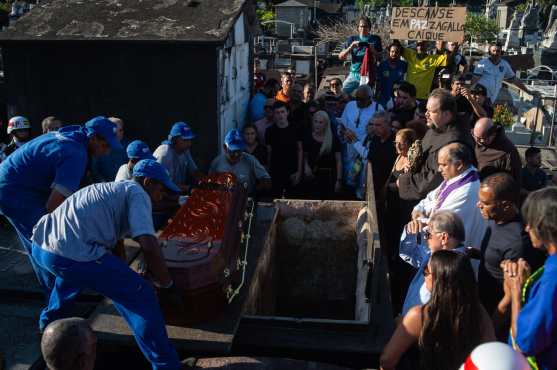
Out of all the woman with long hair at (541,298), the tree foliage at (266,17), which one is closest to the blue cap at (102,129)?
the woman with long hair at (541,298)

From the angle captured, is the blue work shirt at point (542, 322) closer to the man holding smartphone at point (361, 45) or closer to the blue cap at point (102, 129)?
the blue cap at point (102, 129)

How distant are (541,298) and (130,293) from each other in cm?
233

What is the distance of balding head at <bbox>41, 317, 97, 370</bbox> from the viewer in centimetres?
250

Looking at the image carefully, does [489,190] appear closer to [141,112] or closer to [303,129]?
[303,129]

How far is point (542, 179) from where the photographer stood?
315 inches

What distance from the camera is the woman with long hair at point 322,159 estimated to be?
7.13 m

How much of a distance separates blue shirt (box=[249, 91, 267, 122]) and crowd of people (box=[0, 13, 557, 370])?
0.48 m

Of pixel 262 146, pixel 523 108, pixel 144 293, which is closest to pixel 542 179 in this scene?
pixel 262 146

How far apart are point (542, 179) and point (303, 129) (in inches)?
141

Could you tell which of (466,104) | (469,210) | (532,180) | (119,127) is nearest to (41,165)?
(119,127)

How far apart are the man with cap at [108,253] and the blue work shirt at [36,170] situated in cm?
78

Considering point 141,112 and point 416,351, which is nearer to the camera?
point 416,351

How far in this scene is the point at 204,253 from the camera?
4.09 metres

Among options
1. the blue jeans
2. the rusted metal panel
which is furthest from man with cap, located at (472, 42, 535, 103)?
the blue jeans
